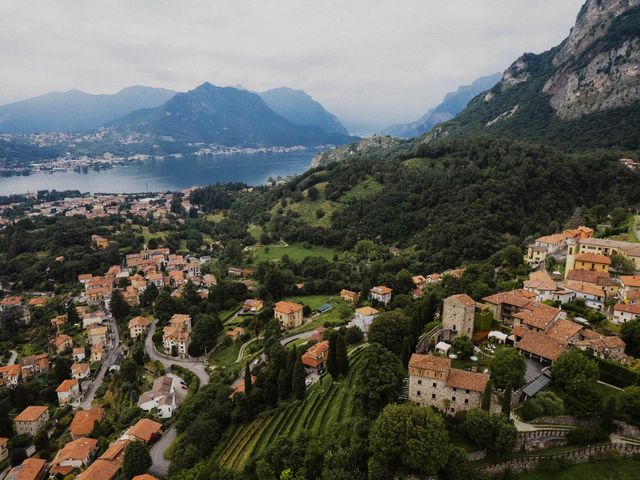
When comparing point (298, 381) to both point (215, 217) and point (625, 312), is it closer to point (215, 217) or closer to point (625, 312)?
point (625, 312)

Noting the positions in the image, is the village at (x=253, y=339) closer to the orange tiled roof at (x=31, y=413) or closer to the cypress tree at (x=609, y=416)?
the orange tiled roof at (x=31, y=413)

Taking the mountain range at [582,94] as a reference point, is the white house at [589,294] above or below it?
below

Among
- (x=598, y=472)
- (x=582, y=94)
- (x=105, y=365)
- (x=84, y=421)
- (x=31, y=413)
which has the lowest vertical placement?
(x=105, y=365)

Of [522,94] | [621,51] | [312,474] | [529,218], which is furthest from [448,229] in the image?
[522,94]

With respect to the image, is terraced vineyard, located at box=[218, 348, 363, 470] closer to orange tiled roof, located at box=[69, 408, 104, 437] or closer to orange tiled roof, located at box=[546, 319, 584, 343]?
orange tiled roof, located at box=[546, 319, 584, 343]

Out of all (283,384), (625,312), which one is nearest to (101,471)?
(283,384)

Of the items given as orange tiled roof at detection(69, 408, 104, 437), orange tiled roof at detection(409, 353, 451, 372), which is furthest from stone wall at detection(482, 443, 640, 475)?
orange tiled roof at detection(69, 408, 104, 437)

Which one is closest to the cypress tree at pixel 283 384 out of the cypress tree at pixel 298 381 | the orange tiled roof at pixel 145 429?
the cypress tree at pixel 298 381
